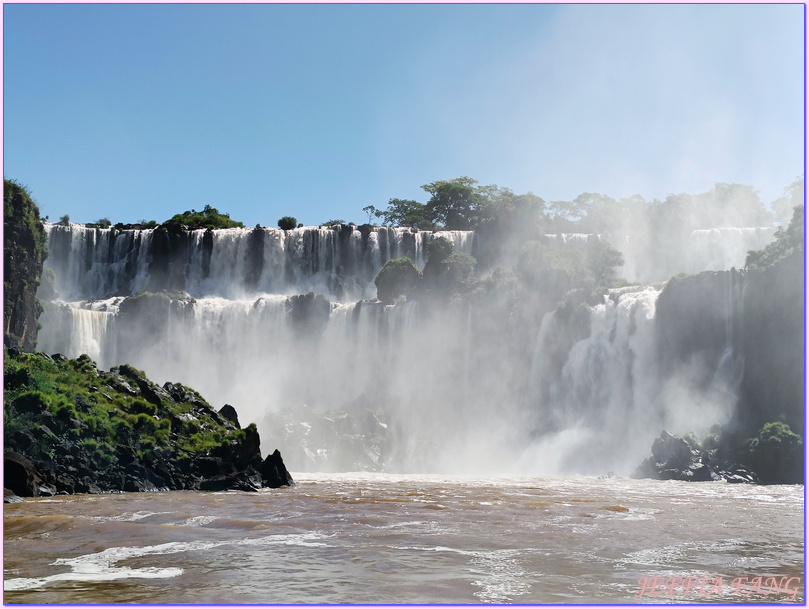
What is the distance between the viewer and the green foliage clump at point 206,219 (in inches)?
2992

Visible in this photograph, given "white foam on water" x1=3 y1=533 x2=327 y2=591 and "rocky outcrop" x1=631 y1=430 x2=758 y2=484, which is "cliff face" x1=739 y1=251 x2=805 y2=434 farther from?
"white foam on water" x1=3 y1=533 x2=327 y2=591

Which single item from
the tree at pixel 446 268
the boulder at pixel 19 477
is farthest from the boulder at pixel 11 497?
the tree at pixel 446 268

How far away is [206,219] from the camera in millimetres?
78875

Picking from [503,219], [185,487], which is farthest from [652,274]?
[185,487]

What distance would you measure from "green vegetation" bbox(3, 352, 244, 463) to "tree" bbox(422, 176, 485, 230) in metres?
64.7

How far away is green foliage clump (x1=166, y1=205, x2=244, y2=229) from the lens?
76.0 metres

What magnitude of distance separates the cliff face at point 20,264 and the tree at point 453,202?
2224 inches

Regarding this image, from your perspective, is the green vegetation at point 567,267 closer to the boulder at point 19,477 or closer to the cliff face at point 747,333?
the cliff face at point 747,333

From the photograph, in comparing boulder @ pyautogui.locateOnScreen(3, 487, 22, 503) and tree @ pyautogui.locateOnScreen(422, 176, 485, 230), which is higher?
tree @ pyautogui.locateOnScreen(422, 176, 485, 230)

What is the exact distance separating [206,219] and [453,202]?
101 ft

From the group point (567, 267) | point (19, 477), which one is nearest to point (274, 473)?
point (19, 477)

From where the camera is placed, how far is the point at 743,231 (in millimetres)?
64562

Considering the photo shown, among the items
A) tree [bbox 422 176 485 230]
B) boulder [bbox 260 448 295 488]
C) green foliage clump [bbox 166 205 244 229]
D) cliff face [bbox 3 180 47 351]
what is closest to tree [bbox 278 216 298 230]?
green foliage clump [bbox 166 205 244 229]

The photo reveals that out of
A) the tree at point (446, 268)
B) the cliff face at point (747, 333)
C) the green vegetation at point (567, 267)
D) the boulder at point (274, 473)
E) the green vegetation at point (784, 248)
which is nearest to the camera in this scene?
the boulder at point (274, 473)
